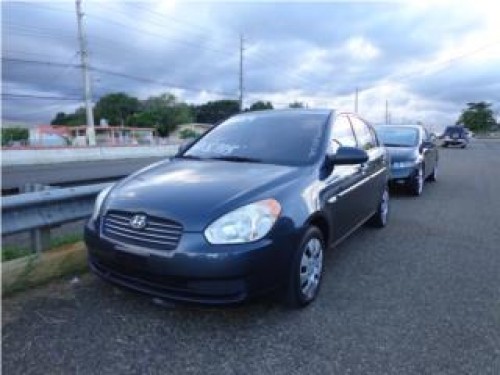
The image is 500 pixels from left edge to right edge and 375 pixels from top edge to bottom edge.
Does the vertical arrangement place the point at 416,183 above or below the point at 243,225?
below

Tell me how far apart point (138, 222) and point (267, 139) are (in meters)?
1.78

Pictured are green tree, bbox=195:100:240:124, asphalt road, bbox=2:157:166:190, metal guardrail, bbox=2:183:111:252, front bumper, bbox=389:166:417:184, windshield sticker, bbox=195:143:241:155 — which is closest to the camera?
metal guardrail, bbox=2:183:111:252

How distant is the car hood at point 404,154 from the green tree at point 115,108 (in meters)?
97.9

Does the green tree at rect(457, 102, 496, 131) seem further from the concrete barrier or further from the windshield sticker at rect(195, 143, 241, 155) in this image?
the windshield sticker at rect(195, 143, 241, 155)

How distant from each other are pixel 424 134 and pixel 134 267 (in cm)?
986

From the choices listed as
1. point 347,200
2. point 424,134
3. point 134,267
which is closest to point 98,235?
point 134,267

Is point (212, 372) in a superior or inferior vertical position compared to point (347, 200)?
inferior

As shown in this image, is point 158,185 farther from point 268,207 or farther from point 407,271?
point 407,271

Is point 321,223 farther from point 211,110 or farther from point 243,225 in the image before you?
point 211,110

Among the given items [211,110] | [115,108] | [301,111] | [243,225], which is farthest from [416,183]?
[115,108]

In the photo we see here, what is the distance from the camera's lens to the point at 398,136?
1084 centimetres

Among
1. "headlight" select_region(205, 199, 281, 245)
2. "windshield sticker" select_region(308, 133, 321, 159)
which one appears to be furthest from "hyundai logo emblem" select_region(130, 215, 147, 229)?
"windshield sticker" select_region(308, 133, 321, 159)

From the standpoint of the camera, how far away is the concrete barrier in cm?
2309

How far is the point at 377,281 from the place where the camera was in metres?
4.44
